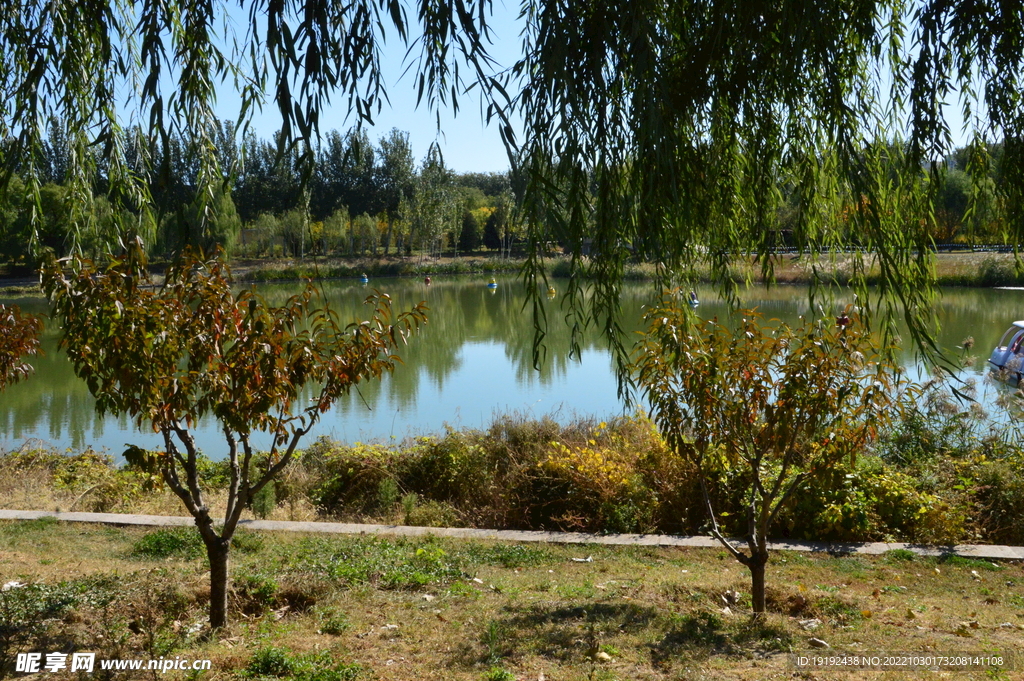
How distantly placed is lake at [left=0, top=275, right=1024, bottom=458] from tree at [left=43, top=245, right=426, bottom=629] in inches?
79.9

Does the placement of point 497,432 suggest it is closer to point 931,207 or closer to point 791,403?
point 791,403

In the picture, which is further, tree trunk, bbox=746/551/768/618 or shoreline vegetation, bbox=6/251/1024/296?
tree trunk, bbox=746/551/768/618

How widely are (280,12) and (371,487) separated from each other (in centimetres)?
681

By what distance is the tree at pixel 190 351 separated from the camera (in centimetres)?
398

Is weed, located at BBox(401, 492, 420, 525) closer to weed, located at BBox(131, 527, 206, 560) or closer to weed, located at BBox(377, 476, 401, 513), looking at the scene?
weed, located at BBox(377, 476, 401, 513)

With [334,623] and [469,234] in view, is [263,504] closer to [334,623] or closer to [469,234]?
[334,623]

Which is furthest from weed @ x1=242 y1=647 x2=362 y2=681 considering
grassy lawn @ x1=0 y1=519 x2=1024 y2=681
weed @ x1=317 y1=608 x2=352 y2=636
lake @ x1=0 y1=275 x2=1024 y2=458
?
lake @ x1=0 y1=275 x2=1024 y2=458

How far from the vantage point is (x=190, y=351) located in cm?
424

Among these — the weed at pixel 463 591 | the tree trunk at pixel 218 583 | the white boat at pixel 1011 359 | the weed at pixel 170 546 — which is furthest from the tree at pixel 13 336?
the white boat at pixel 1011 359

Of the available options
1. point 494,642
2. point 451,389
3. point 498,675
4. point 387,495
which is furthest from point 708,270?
point 451,389

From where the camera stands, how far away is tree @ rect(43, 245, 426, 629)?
3980mm

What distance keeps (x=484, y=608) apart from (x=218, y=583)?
1.47 m

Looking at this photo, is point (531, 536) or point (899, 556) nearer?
point (899, 556)

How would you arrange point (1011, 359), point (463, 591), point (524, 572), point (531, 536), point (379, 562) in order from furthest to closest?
1. point (1011, 359)
2. point (531, 536)
3. point (524, 572)
4. point (379, 562)
5. point (463, 591)
